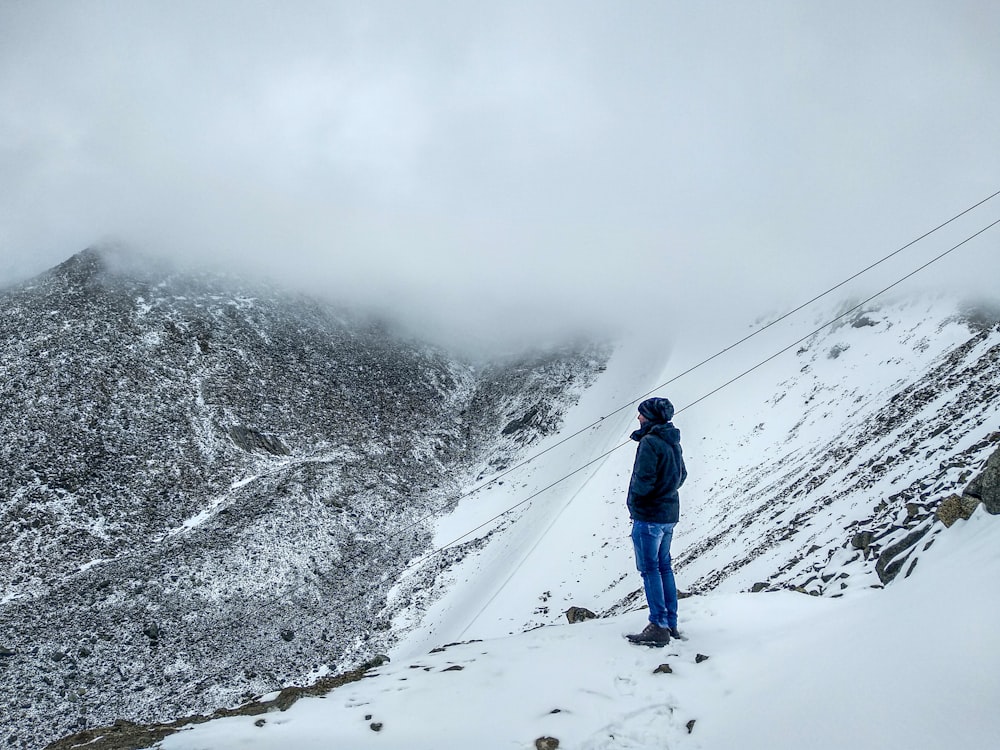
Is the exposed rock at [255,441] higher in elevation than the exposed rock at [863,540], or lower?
higher

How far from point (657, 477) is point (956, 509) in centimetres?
408

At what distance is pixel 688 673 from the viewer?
21.4 feet

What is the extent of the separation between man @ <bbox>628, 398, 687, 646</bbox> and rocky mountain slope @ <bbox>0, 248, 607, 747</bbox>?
1882 centimetres

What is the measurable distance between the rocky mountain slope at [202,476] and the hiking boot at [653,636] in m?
18.6

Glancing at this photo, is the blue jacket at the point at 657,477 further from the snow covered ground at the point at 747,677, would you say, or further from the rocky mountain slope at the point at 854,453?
the rocky mountain slope at the point at 854,453

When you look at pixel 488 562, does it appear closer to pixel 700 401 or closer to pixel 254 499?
pixel 254 499

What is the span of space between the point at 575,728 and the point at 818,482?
51.4 ft

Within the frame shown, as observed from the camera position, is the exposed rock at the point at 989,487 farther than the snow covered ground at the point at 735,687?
Yes

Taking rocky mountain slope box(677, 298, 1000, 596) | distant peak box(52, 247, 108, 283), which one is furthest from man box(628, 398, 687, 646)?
distant peak box(52, 247, 108, 283)

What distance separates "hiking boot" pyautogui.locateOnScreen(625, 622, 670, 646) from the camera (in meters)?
7.29

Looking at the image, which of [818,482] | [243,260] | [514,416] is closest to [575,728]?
[818,482]

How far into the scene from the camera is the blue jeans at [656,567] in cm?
732

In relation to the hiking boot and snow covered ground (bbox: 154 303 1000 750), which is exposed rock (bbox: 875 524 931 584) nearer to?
snow covered ground (bbox: 154 303 1000 750)

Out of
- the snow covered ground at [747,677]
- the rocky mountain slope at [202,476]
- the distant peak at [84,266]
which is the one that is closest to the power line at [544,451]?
the rocky mountain slope at [202,476]
